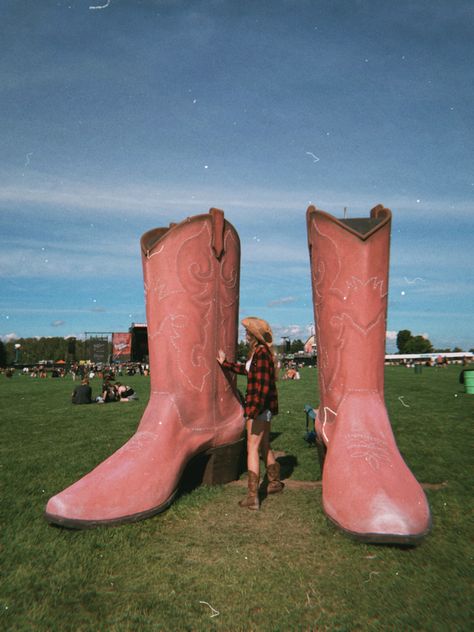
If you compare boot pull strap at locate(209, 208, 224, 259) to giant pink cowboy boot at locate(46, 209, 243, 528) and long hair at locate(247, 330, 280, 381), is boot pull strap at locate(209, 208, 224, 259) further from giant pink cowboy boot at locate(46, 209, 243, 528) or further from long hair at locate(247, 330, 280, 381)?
long hair at locate(247, 330, 280, 381)

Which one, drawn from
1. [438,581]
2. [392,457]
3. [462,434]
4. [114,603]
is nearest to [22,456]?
[114,603]

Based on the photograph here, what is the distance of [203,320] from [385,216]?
4.93 feet

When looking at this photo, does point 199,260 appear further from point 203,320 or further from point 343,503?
point 343,503

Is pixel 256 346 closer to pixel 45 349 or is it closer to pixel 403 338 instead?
pixel 45 349

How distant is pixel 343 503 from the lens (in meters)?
2.29

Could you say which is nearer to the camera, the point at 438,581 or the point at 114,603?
the point at 114,603

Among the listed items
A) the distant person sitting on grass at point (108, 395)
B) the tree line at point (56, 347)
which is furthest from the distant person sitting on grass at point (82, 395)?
the tree line at point (56, 347)

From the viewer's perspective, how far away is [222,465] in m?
3.27

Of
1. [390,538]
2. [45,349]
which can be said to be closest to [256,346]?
[390,538]

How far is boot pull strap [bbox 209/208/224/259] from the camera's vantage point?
3.23 meters

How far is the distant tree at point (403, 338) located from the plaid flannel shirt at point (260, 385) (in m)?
99.9

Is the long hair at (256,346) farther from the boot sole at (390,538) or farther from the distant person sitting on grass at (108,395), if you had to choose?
the distant person sitting on grass at (108,395)

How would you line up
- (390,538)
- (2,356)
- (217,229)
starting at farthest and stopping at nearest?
(2,356) < (217,229) < (390,538)

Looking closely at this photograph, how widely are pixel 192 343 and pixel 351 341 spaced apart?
1.14 m
